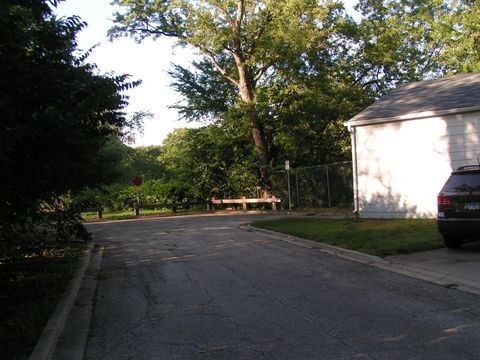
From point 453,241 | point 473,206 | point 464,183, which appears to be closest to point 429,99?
point 464,183

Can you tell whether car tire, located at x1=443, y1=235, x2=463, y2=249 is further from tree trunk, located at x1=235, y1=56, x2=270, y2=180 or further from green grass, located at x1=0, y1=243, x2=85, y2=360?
tree trunk, located at x1=235, y1=56, x2=270, y2=180

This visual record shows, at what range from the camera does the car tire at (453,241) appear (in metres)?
11.2

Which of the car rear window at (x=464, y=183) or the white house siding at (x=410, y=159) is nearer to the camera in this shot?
the car rear window at (x=464, y=183)

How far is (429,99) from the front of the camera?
1930cm

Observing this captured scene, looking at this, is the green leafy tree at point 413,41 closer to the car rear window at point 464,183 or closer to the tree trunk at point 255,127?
the tree trunk at point 255,127

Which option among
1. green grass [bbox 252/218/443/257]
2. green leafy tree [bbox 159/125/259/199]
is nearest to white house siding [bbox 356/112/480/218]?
green grass [bbox 252/218/443/257]

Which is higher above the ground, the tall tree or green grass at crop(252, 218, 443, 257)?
the tall tree

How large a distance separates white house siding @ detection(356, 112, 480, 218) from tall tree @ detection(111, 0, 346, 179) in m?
13.7

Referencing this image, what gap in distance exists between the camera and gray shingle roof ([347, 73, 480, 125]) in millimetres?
17750

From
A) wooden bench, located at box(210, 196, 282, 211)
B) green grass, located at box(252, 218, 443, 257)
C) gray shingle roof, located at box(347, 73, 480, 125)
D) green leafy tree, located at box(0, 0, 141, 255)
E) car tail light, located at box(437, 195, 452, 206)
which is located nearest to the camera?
green leafy tree, located at box(0, 0, 141, 255)

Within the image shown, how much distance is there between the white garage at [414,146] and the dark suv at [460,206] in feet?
22.1

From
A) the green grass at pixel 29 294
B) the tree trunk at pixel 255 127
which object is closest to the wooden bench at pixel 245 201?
the tree trunk at pixel 255 127

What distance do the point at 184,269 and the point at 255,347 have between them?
5571 mm

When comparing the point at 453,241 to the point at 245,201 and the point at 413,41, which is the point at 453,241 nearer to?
the point at 245,201
